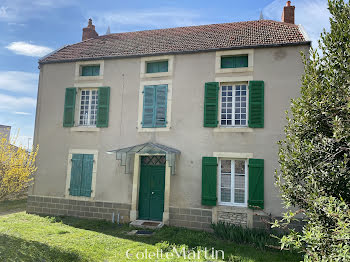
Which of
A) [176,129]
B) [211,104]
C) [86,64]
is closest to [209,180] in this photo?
[176,129]

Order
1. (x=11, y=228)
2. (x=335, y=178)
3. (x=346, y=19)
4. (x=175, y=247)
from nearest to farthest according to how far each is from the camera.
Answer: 1. (x=335, y=178)
2. (x=346, y=19)
3. (x=175, y=247)
4. (x=11, y=228)

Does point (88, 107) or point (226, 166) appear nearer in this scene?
point (226, 166)

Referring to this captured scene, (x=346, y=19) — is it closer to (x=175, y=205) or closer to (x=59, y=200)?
(x=175, y=205)

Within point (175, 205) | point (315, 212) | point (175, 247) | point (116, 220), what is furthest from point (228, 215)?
point (315, 212)

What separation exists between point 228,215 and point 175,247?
2.43 meters

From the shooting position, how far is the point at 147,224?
8906 mm

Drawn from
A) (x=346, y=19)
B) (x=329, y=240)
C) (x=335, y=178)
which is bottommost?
(x=329, y=240)

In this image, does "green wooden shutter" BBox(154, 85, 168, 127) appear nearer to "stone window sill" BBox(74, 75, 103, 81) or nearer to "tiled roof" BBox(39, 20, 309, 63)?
"tiled roof" BBox(39, 20, 309, 63)

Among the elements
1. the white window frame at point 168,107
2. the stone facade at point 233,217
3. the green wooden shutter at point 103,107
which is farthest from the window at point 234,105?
the green wooden shutter at point 103,107

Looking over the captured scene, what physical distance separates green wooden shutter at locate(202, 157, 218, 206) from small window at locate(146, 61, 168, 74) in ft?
12.7

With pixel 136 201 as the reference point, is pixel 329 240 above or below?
above

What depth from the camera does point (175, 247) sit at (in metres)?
6.86

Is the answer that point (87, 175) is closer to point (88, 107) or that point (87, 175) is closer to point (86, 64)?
point (88, 107)

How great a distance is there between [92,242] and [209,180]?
4130 mm
